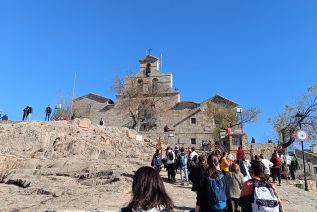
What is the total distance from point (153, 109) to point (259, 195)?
4205 cm

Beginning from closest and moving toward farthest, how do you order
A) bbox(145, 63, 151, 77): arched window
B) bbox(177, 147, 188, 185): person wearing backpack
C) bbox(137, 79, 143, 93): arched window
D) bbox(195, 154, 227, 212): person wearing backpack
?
bbox(195, 154, 227, 212): person wearing backpack → bbox(177, 147, 188, 185): person wearing backpack → bbox(137, 79, 143, 93): arched window → bbox(145, 63, 151, 77): arched window

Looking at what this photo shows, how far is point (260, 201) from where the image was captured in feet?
14.4

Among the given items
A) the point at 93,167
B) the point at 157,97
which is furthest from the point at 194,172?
the point at 157,97

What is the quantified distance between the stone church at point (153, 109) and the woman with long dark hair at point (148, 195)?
38.5m

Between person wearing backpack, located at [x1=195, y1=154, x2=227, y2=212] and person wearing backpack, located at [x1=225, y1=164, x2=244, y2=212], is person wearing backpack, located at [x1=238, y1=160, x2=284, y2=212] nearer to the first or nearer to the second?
person wearing backpack, located at [x1=195, y1=154, x2=227, y2=212]

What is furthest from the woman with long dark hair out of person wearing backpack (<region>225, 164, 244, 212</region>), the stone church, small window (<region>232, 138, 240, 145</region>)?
the stone church

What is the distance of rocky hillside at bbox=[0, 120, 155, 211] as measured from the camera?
1087 centimetres

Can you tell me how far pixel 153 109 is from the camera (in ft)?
152

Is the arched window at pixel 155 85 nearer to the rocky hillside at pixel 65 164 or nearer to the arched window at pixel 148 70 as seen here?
the arched window at pixel 148 70

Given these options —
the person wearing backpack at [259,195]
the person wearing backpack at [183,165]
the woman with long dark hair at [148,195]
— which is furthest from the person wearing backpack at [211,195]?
the person wearing backpack at [183,165]

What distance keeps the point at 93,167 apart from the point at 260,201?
11.5 metres

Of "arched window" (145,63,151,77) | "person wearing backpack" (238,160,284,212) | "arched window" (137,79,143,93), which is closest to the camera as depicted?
"person wearing backpack" (238,160,284,212)

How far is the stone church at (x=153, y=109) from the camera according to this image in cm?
4388

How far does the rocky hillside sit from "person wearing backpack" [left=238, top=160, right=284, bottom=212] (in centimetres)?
556
